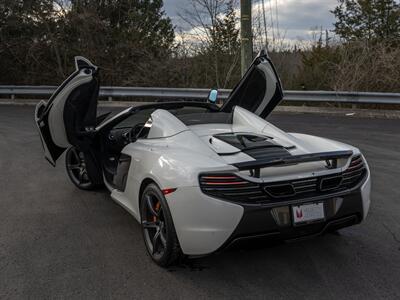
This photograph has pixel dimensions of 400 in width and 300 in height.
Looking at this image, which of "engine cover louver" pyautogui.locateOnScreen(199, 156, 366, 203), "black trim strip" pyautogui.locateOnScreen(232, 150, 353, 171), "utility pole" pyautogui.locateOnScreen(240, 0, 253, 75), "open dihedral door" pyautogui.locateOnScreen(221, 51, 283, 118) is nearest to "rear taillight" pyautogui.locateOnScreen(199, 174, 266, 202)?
"engine cover louver" pyautogui.locateOnScreen(199, 156, 366, 203)

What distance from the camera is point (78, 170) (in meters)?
5.70

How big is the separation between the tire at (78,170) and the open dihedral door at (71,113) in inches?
19.8

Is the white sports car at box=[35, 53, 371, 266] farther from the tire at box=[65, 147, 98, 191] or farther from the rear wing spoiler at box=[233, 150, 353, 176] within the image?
the tire at box=[65, 147, 98, 191]

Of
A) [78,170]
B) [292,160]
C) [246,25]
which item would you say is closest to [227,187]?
[292,160]

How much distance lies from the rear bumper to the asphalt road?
1.07 feet

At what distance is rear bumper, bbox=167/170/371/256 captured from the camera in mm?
2986

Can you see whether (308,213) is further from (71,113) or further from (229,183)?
(71,113)

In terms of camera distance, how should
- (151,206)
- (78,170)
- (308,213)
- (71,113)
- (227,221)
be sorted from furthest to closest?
(78,170), (71,113), (151,206), (308,213), (227,221)

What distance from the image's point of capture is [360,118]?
1145 cm

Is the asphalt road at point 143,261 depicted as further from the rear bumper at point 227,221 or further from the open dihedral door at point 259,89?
the open dihedral door at point 259,89

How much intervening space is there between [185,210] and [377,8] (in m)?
19.5

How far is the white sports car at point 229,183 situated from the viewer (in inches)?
119

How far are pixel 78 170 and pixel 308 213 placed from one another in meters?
3.45

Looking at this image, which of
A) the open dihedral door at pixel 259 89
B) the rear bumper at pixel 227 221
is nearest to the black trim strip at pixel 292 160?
the rear bumper at pixel 227 221
